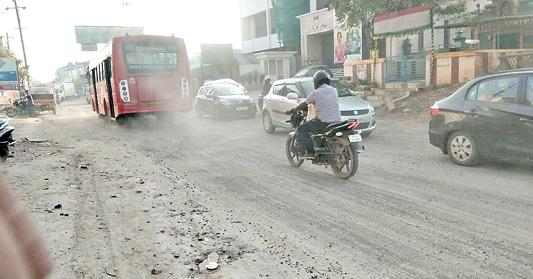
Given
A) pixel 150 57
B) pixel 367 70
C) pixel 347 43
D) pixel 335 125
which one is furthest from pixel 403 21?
pixel 335 125

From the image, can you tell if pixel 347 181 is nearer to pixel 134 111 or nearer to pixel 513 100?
pixel 513 100

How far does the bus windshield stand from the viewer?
14727 millimetres

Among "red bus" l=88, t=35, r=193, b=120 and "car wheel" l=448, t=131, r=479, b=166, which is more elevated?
"red bus" l=88, t=35, r=193, b=120

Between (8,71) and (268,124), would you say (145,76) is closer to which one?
(268,124)

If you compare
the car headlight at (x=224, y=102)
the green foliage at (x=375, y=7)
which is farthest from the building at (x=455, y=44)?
the car headlight at (x=224, y=102)

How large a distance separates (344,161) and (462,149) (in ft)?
7.09

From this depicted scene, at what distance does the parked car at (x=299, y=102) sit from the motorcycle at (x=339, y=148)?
315cm

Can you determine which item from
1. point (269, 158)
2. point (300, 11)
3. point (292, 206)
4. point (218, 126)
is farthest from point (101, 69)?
point (300, 11)

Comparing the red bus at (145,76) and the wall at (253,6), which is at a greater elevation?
the wall at (253,6)

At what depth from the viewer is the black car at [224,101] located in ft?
57.9

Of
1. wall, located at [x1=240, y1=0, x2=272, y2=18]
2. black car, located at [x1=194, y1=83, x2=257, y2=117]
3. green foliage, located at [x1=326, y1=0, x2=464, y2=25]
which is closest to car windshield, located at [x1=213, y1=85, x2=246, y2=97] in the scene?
black car, located at [x1=194, y1=83, x2=257, y2=117]

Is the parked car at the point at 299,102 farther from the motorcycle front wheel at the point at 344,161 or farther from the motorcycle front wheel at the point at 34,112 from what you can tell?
the motorcycle front wheel at the point at 34,112

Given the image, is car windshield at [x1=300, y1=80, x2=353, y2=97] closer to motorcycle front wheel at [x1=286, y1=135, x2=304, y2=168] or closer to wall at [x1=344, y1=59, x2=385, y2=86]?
motorcycle front wheel at [x1=286, y1=135, x2=304, y2=168]

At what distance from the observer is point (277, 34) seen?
39.3 m
